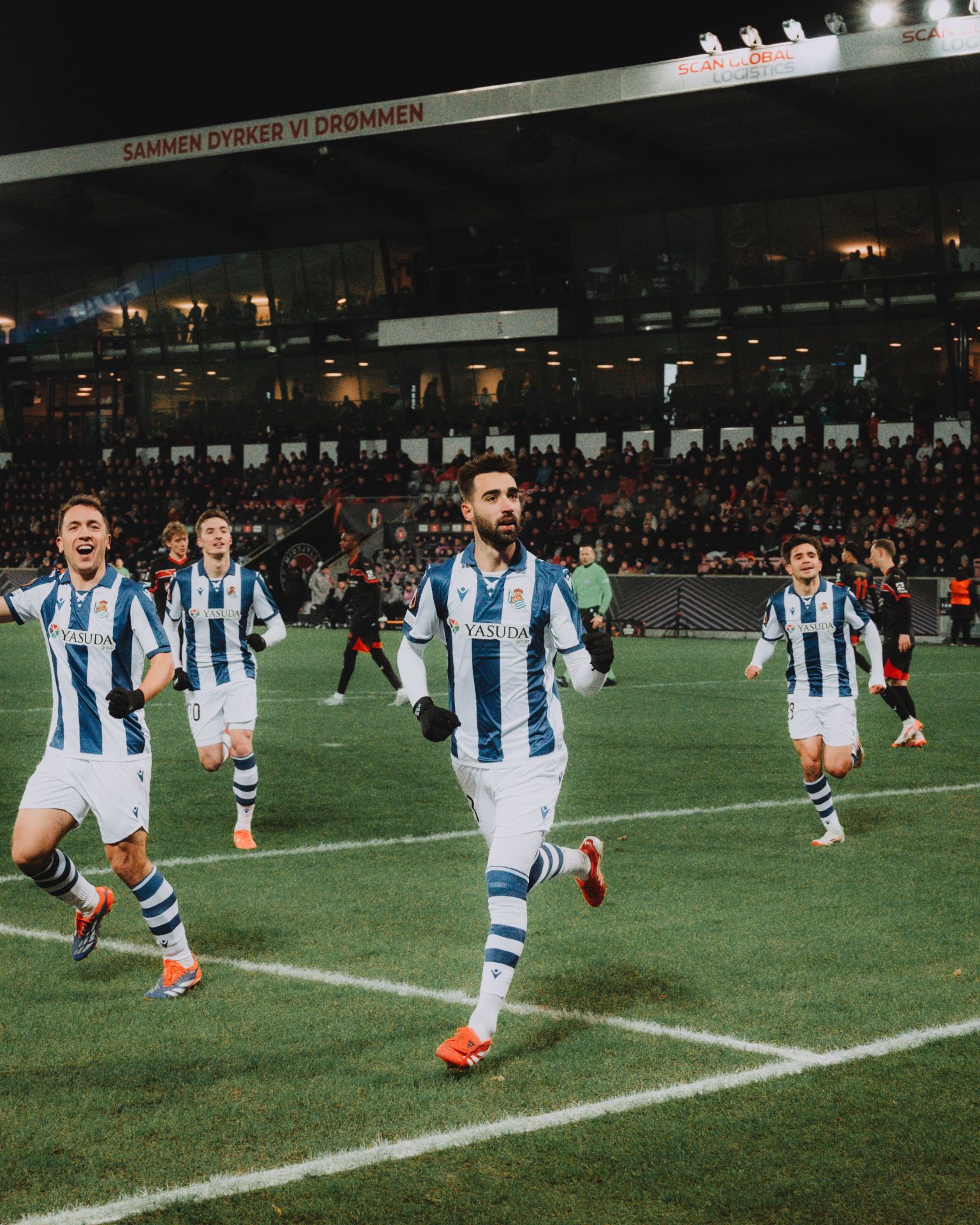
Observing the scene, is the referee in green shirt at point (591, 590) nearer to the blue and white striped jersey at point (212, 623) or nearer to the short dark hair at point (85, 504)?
the blue and white striped jersey at point (212, 623)

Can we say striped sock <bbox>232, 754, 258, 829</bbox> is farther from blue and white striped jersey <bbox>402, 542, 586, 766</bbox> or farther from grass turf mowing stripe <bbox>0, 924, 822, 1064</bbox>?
blue and white striped jersey <bbox>402, 542, 586, 766</bbox>

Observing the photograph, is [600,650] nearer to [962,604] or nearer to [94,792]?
[94,792]

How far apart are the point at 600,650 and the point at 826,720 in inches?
178

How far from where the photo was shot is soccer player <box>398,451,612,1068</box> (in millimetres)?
5293

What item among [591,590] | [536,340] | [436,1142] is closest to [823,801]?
[436,1142]

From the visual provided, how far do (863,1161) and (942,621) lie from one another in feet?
81.3

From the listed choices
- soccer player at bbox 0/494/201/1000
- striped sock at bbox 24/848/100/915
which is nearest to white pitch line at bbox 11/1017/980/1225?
soccer player at bbox 0/494/201/1000

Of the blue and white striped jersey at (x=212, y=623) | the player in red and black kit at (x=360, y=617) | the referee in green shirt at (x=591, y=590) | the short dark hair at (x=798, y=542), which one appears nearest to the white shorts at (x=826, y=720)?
the short dark hair at (x=798, y=542)

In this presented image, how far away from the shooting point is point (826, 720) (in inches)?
364

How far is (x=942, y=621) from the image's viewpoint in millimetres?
27406

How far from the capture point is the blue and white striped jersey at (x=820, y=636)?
9.26 meters

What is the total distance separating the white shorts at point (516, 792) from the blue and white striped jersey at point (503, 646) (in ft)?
0.12

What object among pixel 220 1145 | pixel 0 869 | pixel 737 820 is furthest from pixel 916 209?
pixel 220 1145

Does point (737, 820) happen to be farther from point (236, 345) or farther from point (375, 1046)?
point (236, 345)
